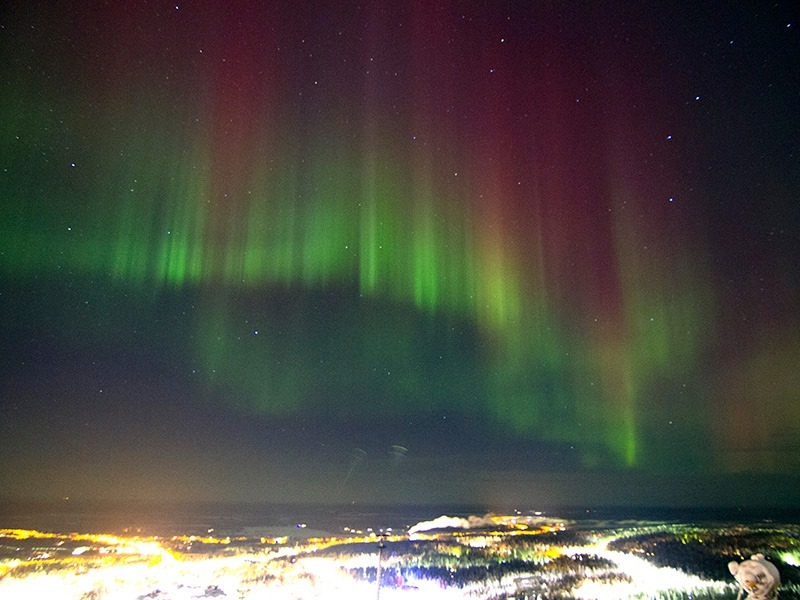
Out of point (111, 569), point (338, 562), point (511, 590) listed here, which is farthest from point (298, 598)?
point (111, 569)

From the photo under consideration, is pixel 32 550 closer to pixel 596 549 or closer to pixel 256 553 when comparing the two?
pixel 256 553

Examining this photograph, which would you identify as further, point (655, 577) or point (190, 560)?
point (190, 560)

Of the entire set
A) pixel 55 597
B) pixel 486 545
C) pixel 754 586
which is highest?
pixel 754 586

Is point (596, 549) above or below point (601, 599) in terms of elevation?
below

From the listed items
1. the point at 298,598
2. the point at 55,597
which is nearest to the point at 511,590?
the point at 298,598

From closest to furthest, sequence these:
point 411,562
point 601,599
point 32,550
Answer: point 601,599 → point 411,562 → point 32,550

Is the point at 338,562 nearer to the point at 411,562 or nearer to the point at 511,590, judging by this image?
the point at 411,562

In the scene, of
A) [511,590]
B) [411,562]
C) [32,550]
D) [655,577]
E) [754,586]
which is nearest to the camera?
[754,586]
